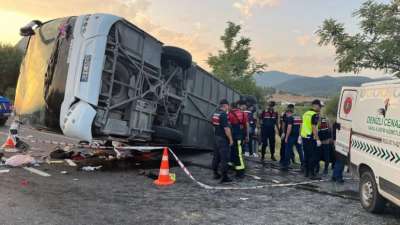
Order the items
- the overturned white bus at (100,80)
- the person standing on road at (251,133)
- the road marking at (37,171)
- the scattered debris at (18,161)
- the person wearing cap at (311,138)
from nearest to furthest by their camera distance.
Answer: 1. the overturned white bus at (100,80)
2. the road marking at (37,171)
3. the scattered debris at (18,161)
4. the person wearing cap at (311,138)
5. the person standing on road at (251,133)

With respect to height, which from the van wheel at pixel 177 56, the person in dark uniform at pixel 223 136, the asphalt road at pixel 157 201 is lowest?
the asphalt road at pixel 157 201

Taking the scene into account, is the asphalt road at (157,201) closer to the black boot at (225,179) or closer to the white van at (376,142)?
the black boot at (225,179)

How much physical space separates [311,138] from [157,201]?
13.1 ft

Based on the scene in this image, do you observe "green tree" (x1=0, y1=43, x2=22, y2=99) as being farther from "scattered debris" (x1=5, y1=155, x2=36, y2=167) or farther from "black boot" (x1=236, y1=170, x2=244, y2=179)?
"black boot" (x1=236, y1=170, x2=244, y2=179)

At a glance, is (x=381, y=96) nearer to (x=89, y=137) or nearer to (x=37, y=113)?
(x=89, y=137)

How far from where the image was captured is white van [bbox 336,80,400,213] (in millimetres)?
5047

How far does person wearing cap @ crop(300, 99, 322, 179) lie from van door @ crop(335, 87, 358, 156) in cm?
67

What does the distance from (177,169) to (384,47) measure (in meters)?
8.92

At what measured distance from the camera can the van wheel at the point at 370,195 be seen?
18.4 feet

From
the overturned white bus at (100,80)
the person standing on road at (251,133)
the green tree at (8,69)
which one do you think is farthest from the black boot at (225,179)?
the green tree at (8,69)

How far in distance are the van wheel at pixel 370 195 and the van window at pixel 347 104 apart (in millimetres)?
1218

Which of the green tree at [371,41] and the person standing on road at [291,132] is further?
the green tree at [371,41]

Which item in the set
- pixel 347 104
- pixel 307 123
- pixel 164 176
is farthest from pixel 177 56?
pixel 347 104

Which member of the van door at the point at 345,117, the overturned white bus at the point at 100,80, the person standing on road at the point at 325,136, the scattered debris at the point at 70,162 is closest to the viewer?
the overturned white bus at the point at 100,80
